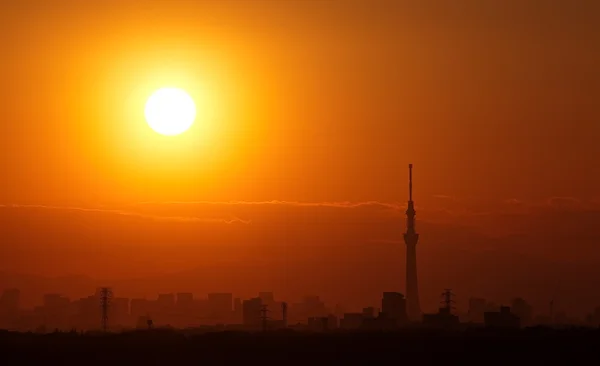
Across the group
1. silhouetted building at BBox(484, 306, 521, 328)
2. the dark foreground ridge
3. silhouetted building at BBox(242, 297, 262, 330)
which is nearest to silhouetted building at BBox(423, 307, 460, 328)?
silhouetted building at BBox(484, 306, 521, 328)

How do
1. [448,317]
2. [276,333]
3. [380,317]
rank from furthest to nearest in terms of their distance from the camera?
[380,317] < [448,317] < [276,333]

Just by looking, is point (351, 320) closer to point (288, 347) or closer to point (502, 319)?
point (502, 319)

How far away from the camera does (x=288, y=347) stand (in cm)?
6969

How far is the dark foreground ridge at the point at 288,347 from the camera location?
219ft

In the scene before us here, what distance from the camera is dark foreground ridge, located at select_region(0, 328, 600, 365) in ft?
219

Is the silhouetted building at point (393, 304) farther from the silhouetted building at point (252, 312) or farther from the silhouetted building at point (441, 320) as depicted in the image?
the silhouetted building at point (441, 320)

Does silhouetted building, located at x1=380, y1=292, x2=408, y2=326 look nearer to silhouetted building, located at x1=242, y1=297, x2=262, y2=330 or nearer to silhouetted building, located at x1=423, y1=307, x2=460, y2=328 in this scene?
silhouetted building, located at x1=242, y1=297, x2=262, y2=330

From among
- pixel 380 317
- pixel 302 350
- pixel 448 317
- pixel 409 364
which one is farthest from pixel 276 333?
pixel 380 317

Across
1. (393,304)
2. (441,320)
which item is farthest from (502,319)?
(393,304)

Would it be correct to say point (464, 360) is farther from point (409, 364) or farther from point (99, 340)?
point (99, 340)

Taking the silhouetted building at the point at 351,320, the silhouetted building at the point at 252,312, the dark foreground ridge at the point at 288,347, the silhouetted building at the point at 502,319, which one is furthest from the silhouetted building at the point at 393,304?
the dark foreground ridge at the point at 288,347

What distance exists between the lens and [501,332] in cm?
7731

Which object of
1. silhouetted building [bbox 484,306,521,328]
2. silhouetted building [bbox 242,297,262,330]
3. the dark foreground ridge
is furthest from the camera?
silhouetted building [bbox 242,297,262,330]

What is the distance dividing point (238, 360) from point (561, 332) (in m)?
22.5
